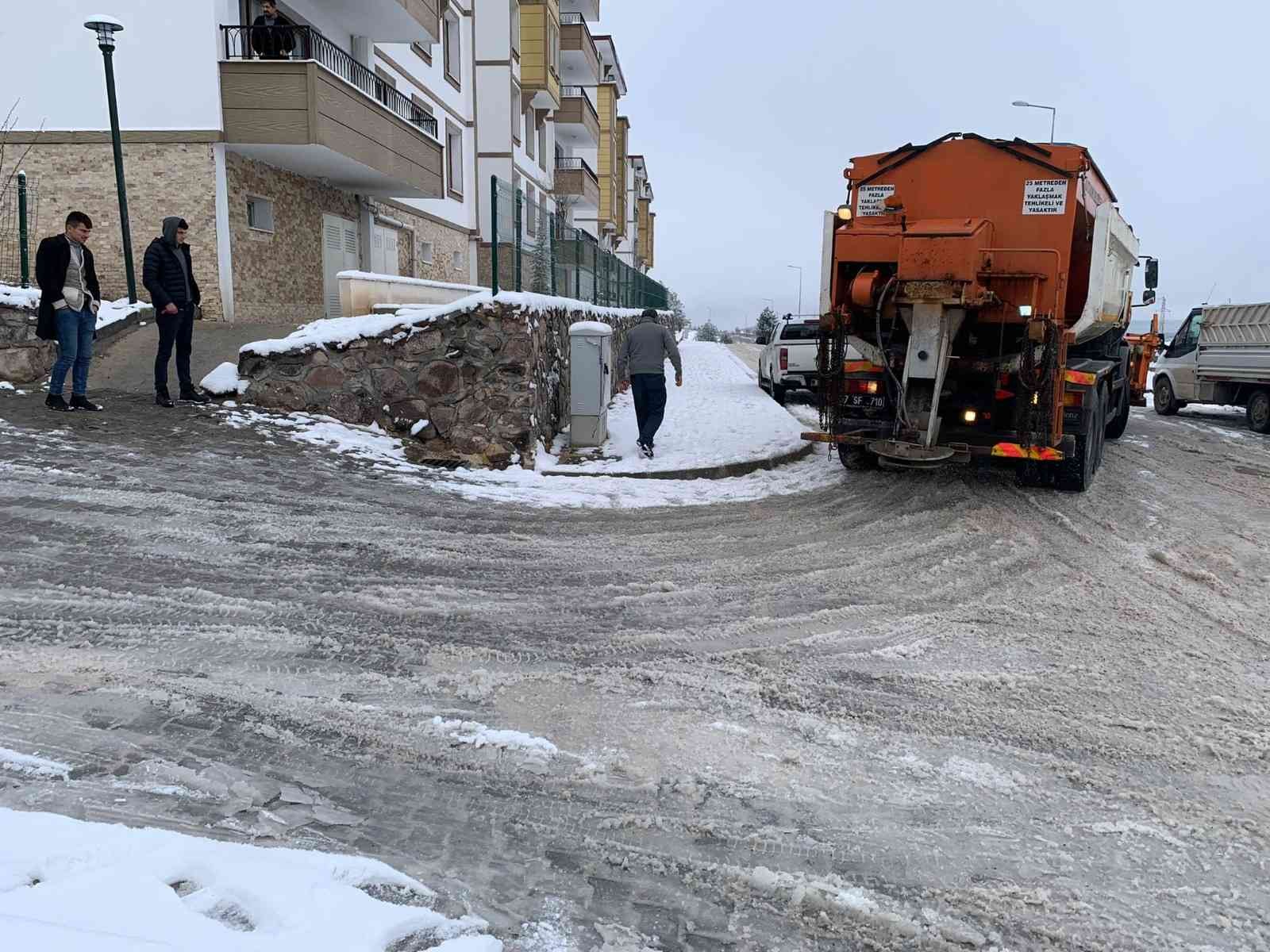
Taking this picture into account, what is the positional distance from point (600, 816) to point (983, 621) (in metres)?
3.00

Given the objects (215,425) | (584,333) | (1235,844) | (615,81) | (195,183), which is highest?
(615,81)

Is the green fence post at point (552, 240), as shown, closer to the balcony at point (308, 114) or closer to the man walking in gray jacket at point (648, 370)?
the man walking in gray jacket at point (648, 370)

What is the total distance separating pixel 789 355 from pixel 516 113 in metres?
17.4

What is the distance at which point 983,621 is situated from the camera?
16.7 feet

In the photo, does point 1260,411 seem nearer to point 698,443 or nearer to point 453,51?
point 698,443

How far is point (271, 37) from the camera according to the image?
1407 centimetres

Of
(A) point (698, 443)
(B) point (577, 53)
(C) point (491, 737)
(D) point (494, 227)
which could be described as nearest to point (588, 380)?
(A) point (698, 443)

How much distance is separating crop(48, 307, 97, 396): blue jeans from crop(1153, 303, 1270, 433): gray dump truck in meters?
16.9

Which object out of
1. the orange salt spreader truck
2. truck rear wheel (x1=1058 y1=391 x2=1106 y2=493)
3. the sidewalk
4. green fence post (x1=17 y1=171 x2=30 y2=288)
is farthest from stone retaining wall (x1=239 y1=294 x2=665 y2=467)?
truck rear wheel (x1=1058 y1=391 x2=1106 y2=493)

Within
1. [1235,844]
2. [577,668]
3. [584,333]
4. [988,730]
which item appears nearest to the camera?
[1235,844]

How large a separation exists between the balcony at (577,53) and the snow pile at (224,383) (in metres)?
30.8

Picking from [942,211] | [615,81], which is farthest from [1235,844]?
[615,81]

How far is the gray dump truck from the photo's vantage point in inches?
592

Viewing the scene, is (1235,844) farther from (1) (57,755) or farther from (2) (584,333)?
(2) (584,333)
